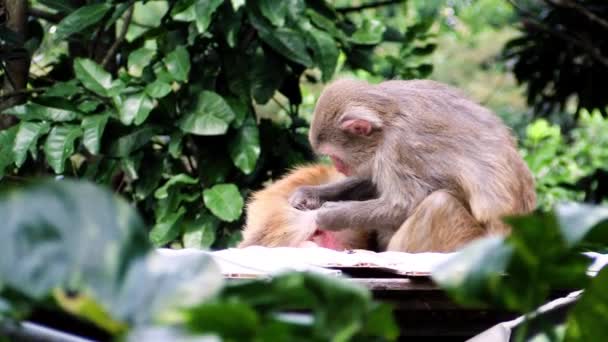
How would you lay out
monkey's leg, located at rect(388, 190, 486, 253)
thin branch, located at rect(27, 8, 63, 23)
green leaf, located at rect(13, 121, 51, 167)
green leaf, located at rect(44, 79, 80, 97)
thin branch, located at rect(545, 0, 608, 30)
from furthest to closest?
thin branch, located at rect(545, 0, 608, 30) → thin branch, located at rect(27, 8, 63, 23) → green leaf, located at rect(44, 79, 80, 97) → green leaf, located at rect(13, 121, 51, 167) → monkey's leg, located at rect(388, 190, 486, 253)

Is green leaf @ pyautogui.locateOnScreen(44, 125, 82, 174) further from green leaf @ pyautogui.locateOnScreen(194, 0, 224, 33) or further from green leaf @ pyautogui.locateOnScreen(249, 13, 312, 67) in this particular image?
green leaf @ pyautogui.locateOnScreen(249, 13, 312, 67)

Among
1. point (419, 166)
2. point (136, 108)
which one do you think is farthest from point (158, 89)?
point (419, 166)

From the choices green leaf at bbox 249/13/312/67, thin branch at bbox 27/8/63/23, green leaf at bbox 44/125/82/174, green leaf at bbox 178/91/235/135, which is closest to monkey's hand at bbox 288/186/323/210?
green leaf at bbox 178/91/235/135

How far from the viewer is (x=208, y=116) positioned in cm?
534

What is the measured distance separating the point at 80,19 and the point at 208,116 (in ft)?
2.96

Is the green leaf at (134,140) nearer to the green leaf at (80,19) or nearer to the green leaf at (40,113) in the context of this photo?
the green leaf at (40,113)

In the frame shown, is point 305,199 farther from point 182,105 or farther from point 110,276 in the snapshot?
point 110,276

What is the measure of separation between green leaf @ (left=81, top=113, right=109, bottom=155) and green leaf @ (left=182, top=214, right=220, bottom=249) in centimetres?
70

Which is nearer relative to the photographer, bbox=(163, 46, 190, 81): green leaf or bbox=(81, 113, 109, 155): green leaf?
bbox=(81, 113, 109, 155): green leaf

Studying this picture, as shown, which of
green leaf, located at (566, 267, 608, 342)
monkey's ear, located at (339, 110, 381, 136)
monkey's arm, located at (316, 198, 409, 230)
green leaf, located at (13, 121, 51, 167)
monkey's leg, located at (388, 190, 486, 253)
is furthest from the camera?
green leaf, located at (13, 121, 51, 167)

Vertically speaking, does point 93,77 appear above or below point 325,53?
below

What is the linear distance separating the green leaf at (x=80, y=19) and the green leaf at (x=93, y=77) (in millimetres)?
178

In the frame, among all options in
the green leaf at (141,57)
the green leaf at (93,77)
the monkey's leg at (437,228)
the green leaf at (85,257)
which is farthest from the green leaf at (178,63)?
the green leaf at (85,257)

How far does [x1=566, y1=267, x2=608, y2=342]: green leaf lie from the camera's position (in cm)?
136
